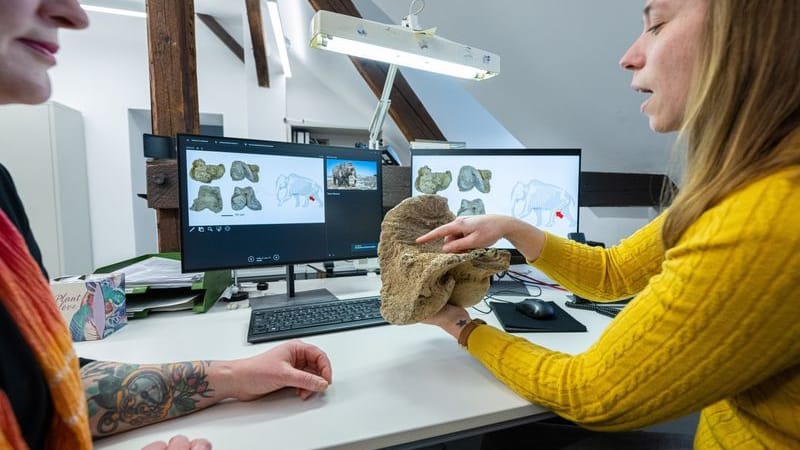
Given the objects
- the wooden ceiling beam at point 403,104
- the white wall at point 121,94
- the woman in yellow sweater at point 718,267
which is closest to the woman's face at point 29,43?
the woman in yellow sweater at point 718,267

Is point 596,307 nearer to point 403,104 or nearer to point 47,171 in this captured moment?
point 403,104

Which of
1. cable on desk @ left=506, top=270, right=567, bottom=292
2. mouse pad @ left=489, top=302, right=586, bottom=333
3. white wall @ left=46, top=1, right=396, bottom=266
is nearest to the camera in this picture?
mouse pad @ left=489, top=302, right=586, bottom=333

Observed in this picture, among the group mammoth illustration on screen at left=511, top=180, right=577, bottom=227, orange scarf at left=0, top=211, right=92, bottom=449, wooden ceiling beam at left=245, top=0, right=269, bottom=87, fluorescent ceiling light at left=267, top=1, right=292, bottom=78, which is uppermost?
wooden ceiling beam at left=245, top=0, right=269, bottom=87

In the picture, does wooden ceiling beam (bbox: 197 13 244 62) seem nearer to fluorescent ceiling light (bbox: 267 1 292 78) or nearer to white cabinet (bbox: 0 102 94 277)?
fluorescent ceiling light (bbox: 267 1 292 78)

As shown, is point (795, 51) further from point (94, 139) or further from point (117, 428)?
point (94, 139)

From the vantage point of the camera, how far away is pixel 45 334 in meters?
0.40

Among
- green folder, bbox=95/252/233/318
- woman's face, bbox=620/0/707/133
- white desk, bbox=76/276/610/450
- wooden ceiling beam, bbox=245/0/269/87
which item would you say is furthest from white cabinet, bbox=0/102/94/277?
woman's face, bbox=620/0/707/133

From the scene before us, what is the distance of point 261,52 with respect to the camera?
3.41 metres

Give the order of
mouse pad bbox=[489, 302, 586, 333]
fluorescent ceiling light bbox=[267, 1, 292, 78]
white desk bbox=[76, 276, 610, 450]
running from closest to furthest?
1. white desk bbox=[76, 276, 610, 450]
2. mouse pad bbox=[489, 302, 586, 333]
3. fluorescent ceiling light bbox=[267, 1, 292, 78]

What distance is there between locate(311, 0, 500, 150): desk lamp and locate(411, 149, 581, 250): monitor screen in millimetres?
300

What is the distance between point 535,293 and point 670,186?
596 mm

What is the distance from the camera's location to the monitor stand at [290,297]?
102cm

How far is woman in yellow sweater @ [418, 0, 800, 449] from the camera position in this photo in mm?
380

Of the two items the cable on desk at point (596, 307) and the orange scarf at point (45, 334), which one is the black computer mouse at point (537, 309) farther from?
the orange scarf at point (45, 334)
